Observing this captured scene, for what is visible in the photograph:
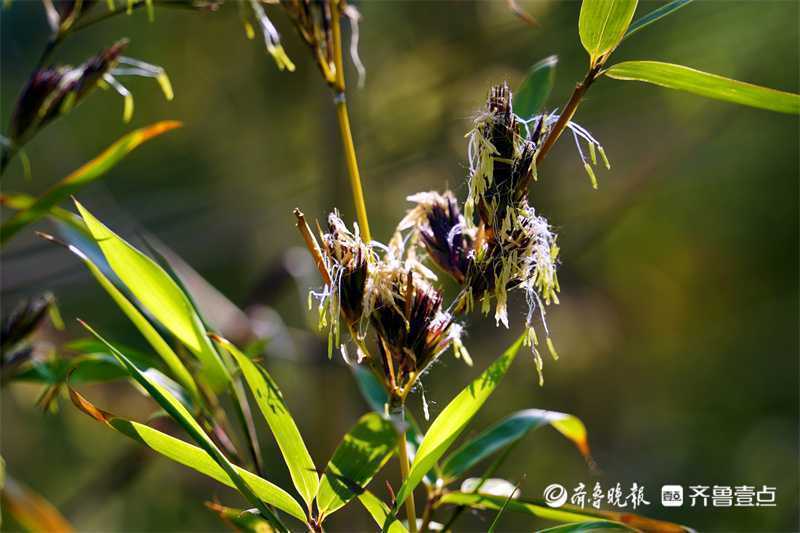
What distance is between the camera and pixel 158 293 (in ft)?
1.26

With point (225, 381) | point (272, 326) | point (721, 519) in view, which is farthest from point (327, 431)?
point (721, 519)

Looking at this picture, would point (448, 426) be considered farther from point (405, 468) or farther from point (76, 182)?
point (76, 182)

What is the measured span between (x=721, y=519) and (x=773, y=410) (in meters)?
0.37

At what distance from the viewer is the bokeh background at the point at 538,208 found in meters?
1.64

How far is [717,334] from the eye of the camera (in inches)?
75.2

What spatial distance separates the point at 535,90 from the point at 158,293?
0.26m

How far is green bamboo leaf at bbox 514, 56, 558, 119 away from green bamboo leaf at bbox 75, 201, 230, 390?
0.23 meters

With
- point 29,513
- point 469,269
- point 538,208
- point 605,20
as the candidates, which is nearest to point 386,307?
point 469,269

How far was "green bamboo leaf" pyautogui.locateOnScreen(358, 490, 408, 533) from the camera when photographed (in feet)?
1.05

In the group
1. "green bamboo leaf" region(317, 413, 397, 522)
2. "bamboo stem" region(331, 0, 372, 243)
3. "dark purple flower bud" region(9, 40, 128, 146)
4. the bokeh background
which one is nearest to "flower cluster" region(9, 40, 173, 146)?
"dark purple flower bud" region(9, 40, 128, 146)

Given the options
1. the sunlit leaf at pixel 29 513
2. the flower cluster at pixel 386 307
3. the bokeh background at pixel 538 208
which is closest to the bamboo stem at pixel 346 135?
the flower cluster at pixel 386 307

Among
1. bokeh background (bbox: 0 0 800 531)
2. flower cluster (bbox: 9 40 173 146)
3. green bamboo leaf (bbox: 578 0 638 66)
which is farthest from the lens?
bokeh background (bbox: 0 0 800 531)

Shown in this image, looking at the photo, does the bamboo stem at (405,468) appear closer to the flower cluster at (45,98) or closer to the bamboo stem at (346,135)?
the bamboo stem at (346,135)

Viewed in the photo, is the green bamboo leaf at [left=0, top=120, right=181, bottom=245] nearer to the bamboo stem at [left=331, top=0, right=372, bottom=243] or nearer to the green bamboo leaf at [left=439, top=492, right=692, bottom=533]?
the bamboo stem at [left=331, top=0, right=372, bottom=243]
